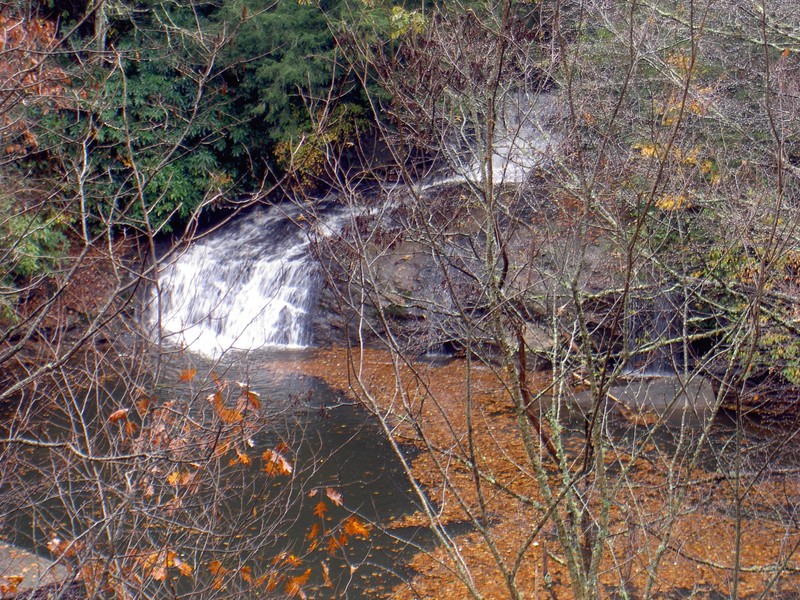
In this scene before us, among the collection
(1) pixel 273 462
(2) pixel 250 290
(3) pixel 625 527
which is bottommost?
(2) pixel 250 290

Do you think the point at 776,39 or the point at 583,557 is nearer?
the point at 583,557

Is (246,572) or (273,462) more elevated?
(273,462)

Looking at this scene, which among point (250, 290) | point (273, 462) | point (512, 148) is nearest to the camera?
point (273, 462)

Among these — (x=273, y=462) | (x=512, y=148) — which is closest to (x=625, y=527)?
(x=273, y=462)

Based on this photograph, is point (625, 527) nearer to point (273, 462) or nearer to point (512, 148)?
point (273, 462)

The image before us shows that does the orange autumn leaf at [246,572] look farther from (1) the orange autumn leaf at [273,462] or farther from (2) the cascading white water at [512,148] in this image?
(2) the cascading white water at [512,148]

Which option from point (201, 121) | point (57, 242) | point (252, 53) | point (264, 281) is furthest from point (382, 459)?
point (252, 53)

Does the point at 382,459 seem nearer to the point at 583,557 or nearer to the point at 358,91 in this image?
the point at 583,557

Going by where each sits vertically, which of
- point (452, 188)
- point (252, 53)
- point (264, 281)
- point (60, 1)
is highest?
point (60, 1)

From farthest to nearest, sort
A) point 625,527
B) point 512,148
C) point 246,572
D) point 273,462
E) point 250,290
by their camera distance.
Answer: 1. point 250,290
2. point 512,148
3. point 625,527
4. point 246,572
5. point 273,462
